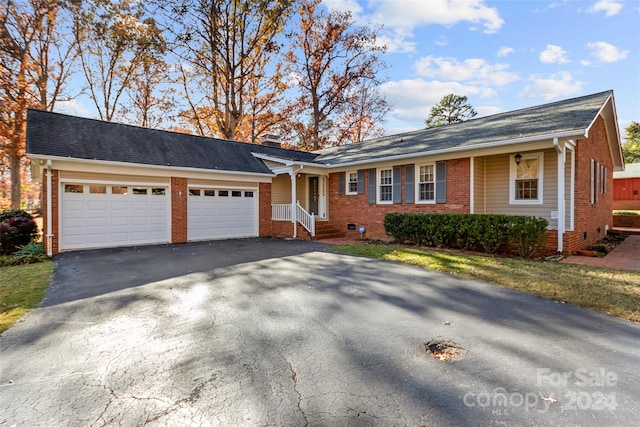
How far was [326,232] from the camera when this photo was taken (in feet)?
43.5

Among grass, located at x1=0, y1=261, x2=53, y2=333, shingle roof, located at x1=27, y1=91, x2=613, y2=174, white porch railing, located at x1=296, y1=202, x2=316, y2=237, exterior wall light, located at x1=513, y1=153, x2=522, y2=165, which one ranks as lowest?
grass, located at x1=0, y1=261, x2=53, y2=333

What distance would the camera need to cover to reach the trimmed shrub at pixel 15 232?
9.09 m

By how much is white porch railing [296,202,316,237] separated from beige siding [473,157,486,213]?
596 cm

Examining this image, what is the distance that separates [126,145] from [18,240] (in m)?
4.38

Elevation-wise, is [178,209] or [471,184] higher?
[471,184]

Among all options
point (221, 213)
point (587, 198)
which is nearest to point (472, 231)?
point (587, 198)

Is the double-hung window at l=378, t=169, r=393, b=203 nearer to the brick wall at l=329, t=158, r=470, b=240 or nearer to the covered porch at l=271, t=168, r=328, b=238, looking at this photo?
the brick wall at l=329, t=158, r=470, b=240

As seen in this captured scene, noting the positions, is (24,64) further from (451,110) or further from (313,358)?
(451,110)

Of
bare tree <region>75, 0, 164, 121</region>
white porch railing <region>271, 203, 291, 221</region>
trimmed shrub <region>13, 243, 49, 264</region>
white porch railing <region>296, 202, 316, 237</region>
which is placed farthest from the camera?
bare tree <region>75, 0, 164, 121</region>

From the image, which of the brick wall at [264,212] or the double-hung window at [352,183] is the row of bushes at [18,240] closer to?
the brick wall at [264,212]

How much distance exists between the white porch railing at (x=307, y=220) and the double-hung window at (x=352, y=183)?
6.77 ft

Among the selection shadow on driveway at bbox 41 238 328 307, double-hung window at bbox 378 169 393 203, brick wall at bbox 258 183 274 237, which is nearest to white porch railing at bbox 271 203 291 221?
brick wall at bbox 258 183 274 237

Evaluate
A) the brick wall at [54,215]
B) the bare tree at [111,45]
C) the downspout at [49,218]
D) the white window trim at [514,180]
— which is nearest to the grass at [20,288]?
the downspout at [49,218]

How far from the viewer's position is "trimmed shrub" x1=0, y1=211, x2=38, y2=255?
909cm
